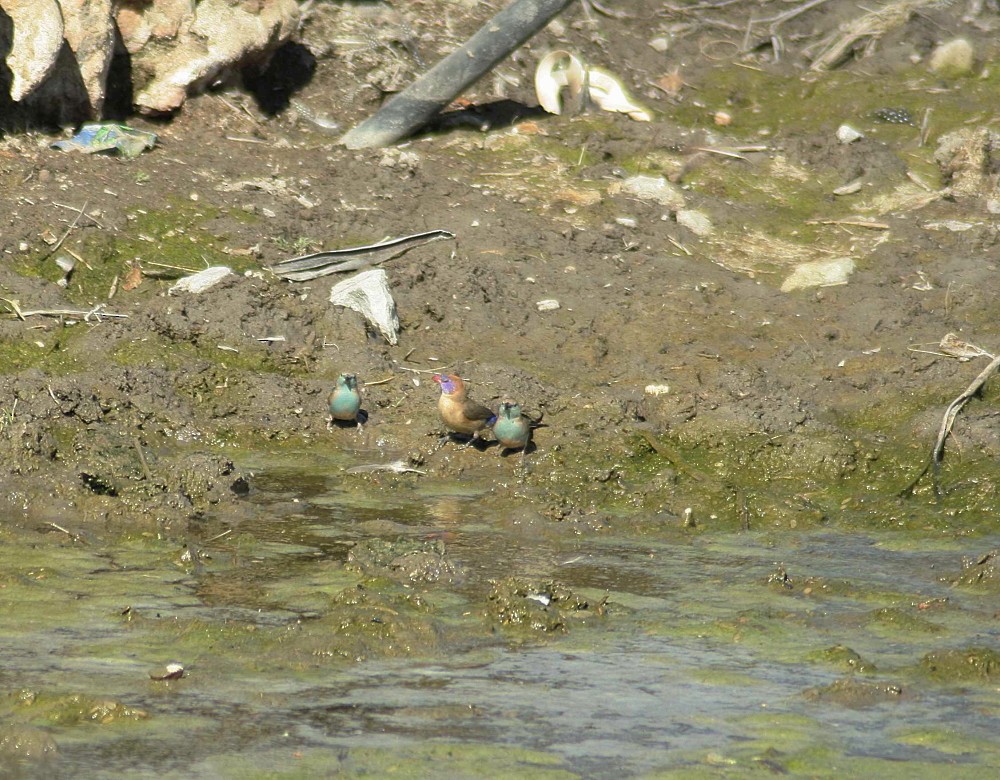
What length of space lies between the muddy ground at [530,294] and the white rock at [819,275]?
9 centimetres

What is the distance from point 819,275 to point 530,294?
2.12 m

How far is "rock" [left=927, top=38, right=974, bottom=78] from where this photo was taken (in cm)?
1470

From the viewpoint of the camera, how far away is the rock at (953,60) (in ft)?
48.2

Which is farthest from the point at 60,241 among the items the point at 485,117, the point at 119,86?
the point at 485,117

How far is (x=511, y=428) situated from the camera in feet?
27.9

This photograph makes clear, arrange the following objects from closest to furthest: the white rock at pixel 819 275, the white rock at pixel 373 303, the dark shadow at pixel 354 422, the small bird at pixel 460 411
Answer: the small bird at pixel 460 411 → the dark shadow at pixel 354 422 → the white rock at pixel 373 303 → the white rock at pixel 819 275

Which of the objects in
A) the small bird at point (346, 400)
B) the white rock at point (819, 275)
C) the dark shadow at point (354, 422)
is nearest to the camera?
the small bird at point (346, 400)

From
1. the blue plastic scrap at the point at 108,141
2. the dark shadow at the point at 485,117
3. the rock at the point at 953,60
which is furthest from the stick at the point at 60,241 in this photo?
the rock at the point at 953,60

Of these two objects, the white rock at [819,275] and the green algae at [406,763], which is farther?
the white rock at [819,275]

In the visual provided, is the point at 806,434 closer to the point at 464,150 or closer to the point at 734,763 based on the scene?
the point at 734,763

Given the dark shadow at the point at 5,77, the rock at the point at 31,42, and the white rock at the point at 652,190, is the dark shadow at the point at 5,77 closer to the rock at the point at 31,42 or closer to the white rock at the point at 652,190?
the rock at the point at 31,42

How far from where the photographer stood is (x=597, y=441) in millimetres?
8742

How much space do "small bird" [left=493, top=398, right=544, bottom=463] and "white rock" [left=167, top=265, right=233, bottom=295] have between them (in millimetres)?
2286

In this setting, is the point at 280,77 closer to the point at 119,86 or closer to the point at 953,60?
the point at 119,86
